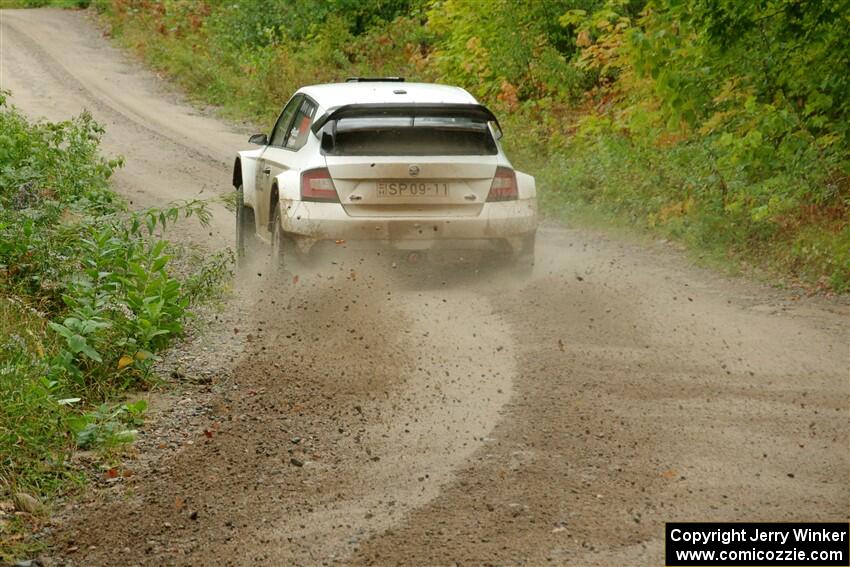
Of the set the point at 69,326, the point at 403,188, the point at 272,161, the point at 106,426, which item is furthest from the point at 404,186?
the point at 106,426

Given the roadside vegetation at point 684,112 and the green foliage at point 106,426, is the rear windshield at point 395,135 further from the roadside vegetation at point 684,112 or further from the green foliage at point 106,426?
the green foliage at point 106,426

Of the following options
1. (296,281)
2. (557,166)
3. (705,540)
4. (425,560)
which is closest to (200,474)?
(425,560)

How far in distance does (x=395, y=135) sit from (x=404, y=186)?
1.50 ft

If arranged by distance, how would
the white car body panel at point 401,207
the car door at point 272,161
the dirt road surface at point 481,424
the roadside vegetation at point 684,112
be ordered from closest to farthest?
the dirt road surface at point 481,424 < the white car body panel at point 401,207 < the car door at point 272,161 < the roadside vegetation at point 684,112

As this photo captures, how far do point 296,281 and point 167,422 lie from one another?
3.05 metres

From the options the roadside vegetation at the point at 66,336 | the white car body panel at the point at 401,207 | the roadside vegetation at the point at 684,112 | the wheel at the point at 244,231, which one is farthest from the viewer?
the roadside vegetation at the point at 684,112

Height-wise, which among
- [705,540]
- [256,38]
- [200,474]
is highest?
[705,540]

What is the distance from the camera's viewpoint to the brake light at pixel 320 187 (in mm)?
9812

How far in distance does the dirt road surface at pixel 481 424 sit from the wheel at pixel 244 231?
1.35ft

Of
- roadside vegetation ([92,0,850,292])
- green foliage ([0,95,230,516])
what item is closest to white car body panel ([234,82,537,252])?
green foliage ([0,95,230,516])

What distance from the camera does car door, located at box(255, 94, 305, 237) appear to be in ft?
35.0

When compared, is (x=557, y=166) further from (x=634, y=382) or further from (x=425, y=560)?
(x=425, y=560)

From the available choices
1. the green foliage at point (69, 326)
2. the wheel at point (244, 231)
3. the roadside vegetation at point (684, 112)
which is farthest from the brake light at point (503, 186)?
the roadside vegetation at point (684, 112)

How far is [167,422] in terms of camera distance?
280 inches
